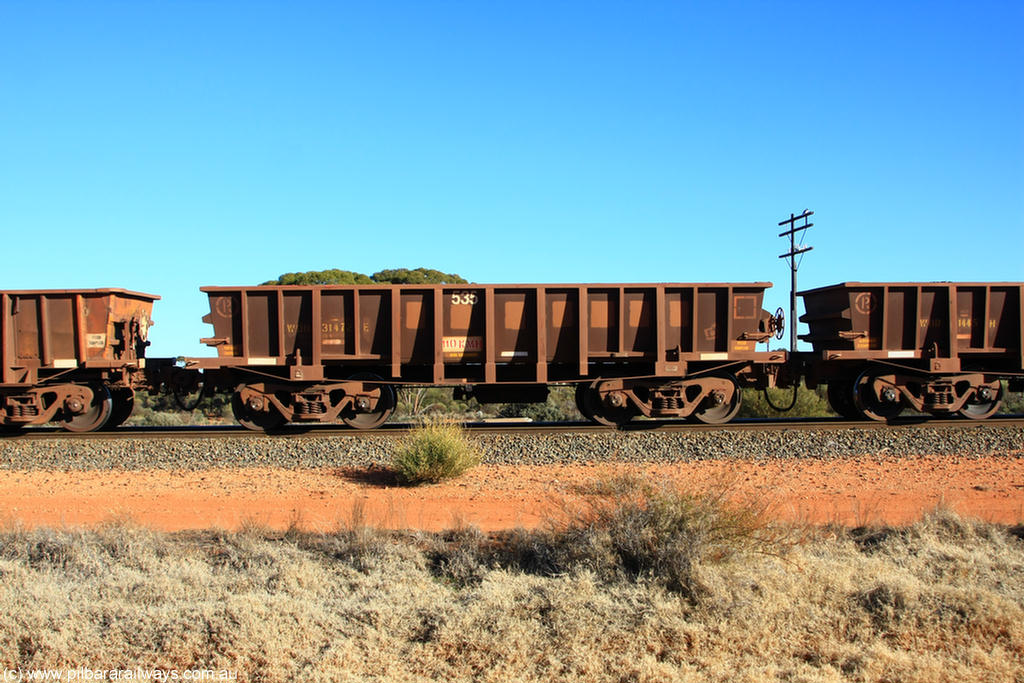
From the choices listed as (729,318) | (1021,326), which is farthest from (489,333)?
(1021,326)

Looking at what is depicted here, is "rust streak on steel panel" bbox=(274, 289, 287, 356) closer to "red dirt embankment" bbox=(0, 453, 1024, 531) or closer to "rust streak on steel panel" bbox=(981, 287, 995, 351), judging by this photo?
"red dirt embankment" bbox=(0, 453, 1024, 531)

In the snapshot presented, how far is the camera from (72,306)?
14.1 meters

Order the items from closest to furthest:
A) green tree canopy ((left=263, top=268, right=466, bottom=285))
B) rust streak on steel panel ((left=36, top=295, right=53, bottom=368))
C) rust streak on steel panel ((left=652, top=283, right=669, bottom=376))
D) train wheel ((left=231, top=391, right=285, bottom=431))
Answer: rust streak on steel panel ((left=652, top=283, right=669, bottom=376))
rust streak on steel panel ((left=36, top=295, right=53, bottom=368))
train wheel ((left=231, top=391, right=285, bottom=431))
green tree canopy ((left=263, top=268, right=466, bottom=285))

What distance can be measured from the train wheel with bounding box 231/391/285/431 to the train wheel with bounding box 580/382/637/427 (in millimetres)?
5742

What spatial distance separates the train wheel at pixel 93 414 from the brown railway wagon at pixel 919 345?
44.2 ft

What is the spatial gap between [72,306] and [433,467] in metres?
8.31

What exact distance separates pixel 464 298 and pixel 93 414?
746 cm

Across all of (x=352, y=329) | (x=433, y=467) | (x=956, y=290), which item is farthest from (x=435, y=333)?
(x=956, y=290)

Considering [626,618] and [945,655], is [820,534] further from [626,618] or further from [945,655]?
[626,618]

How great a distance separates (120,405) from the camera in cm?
1511

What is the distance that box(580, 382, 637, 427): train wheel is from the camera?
14211mm

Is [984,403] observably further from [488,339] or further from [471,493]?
[471,493]

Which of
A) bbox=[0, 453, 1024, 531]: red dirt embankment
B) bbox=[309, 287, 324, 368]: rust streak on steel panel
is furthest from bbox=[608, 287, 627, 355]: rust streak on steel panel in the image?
bbox=[309, 287, 324, 368]: rust streak on steel panel

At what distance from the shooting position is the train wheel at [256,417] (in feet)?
46.1
